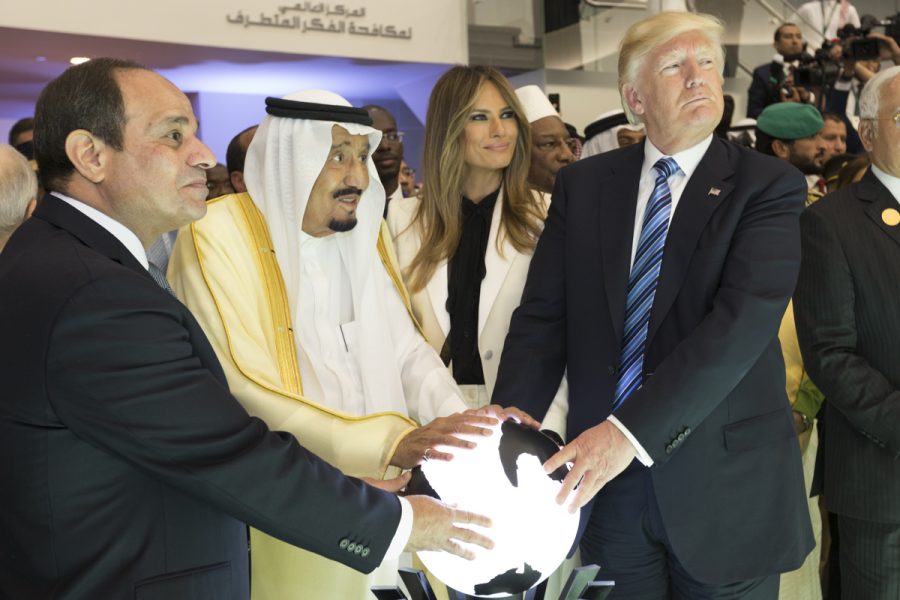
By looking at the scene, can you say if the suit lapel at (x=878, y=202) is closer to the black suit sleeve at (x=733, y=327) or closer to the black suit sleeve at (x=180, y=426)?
the black suit sleeve at (x=733, y=327)

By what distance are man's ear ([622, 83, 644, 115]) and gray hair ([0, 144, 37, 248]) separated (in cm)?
194

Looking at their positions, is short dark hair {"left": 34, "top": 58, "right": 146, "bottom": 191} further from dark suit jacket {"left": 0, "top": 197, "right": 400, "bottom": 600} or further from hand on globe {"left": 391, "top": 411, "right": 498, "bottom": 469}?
hand on globe {"left": 391, "top": 411, "right": 498, "bottom": 469}

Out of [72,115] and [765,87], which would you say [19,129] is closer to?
[72,115]

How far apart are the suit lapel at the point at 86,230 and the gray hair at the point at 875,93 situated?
8.03 feet

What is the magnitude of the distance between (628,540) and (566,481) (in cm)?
73

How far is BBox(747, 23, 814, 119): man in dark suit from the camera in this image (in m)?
7.86

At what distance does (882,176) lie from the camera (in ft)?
10.7

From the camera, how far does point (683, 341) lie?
97.8 inches

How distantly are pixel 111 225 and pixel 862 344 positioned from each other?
2.27 metres

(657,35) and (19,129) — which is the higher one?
(657,35)

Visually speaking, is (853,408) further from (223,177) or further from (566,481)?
(223,177)

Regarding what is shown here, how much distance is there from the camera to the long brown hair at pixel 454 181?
3410 millimetres

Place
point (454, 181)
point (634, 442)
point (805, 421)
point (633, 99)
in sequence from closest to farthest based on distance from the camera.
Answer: point (634, 442)
point (633, 99)
point (454, 181)
point (805, 421)

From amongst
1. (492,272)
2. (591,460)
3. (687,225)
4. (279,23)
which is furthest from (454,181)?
(279,23)
